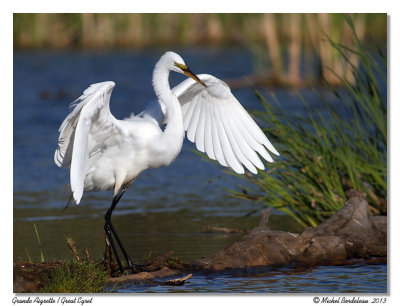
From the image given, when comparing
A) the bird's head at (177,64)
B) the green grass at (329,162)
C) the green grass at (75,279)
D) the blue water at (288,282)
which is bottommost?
the blue water at (288,282)

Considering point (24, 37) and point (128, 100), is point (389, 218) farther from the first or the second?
point (24, 37)

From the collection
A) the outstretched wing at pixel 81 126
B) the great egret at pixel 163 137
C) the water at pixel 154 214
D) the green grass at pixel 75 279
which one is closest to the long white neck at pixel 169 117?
the great egret at pixel 163 137

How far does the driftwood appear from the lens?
17.9ft

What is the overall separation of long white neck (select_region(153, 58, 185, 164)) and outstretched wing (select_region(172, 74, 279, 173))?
19 centimetres

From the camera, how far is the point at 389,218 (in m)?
5.41

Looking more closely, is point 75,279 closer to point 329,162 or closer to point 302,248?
point 302,248

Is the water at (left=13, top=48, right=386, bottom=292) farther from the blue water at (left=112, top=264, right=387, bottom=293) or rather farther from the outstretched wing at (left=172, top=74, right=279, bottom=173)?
the outstretched wing at (left=172, top=74, right=279, bottom=173)

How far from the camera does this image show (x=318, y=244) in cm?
563

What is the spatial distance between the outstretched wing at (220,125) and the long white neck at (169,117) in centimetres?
19

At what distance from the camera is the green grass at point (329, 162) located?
605cm

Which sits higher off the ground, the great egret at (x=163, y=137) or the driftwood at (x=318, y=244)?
the great egret at (x=163, y=137)

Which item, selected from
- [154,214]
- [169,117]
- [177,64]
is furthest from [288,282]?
[154,214]

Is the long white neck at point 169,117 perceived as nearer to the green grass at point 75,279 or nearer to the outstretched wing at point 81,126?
the outstretched wing at point 81,126
